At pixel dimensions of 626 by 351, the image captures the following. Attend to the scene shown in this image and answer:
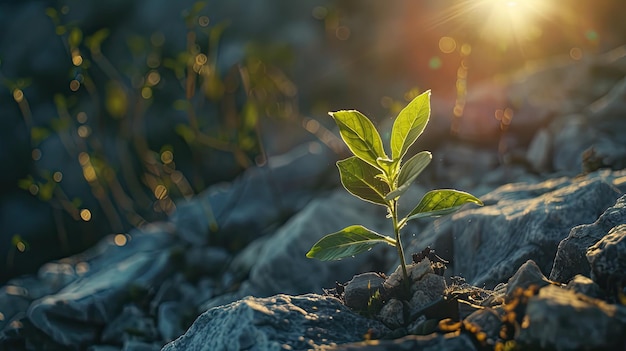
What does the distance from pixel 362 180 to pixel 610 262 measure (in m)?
1.35

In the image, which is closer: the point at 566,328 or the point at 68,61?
the point at 566,328

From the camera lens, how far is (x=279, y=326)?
10.7ft

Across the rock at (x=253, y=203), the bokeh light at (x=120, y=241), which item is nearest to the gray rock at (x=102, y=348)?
the rock at (x=253, y=203)

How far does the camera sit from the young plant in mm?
3438

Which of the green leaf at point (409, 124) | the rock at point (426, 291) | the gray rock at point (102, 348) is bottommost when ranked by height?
the gray rock at point (102, 348)

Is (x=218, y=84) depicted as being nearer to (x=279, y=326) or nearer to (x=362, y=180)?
(x=362, y=180)

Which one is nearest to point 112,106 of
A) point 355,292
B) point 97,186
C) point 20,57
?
point 97,186

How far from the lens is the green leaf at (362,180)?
11.9ft

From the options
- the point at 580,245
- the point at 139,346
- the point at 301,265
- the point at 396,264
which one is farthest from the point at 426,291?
the point at 139,346

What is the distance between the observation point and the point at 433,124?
1042cm

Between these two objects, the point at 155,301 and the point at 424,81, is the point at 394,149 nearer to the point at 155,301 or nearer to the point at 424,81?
the point at 155,301

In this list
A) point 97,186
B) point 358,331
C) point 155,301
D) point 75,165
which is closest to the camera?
point 358,331

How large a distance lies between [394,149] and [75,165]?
65.3 feet

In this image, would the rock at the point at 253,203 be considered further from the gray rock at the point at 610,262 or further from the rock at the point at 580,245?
the gray rock at the point at 610,262
